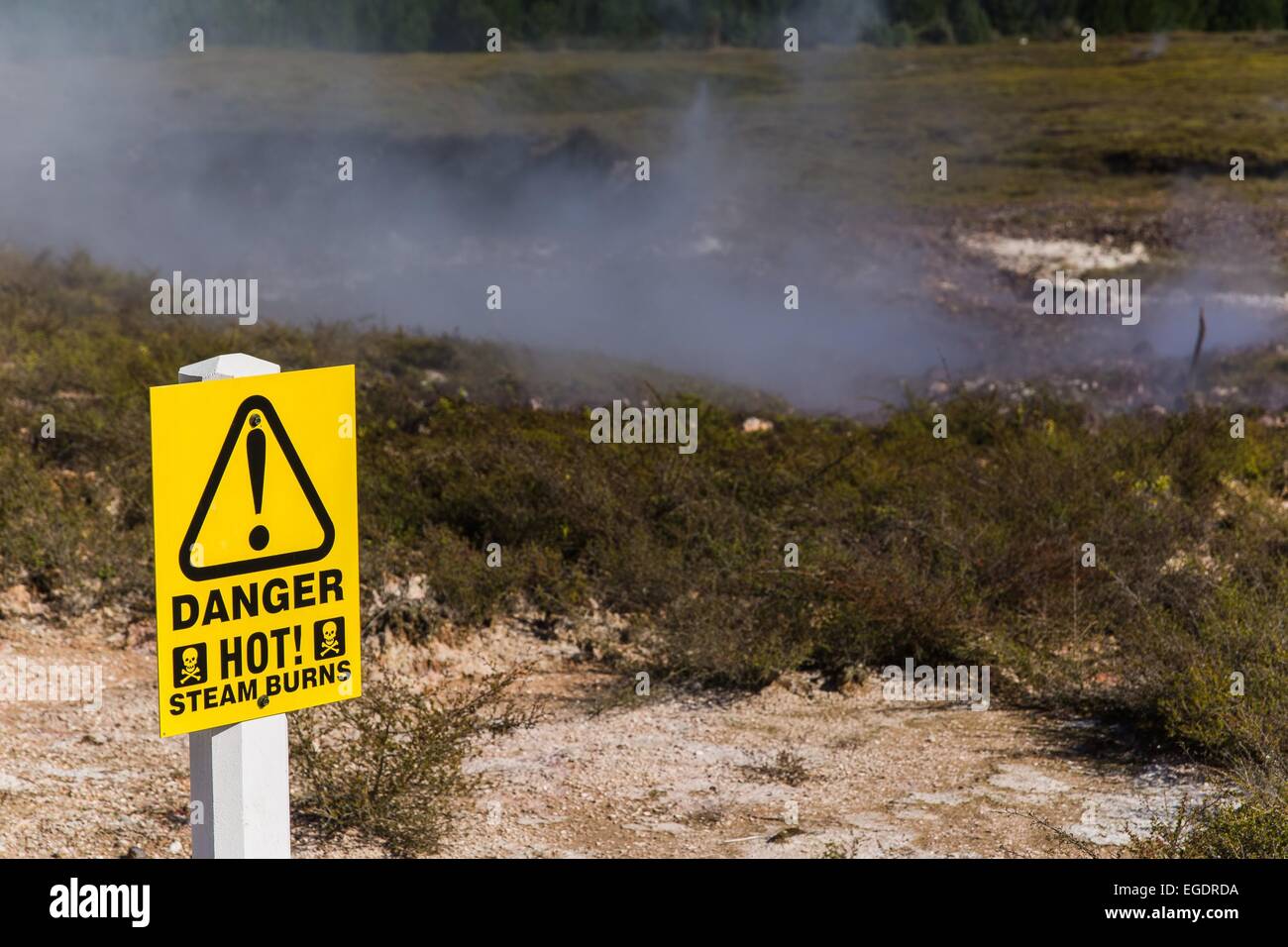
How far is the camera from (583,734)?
6.09 meters

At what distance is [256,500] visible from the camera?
267 cm

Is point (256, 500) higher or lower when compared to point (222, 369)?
lower

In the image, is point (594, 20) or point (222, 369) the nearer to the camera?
point (222, 369)

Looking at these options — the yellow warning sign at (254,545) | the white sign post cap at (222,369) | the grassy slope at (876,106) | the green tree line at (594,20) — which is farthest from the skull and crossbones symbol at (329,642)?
the green tree line at (594,20)

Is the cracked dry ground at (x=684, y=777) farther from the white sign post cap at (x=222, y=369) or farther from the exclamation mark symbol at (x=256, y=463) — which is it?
the white sign post cap at (x=222, y=369)

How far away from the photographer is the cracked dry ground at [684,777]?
16.5ft

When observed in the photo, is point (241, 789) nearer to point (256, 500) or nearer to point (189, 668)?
point (189, 668)

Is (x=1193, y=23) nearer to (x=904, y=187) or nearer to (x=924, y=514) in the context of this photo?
(x=904, y=187)

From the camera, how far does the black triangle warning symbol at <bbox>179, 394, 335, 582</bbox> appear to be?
2619 millimetres

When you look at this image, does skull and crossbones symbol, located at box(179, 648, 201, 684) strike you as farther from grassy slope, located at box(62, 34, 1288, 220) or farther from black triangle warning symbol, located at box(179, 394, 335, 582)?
grassy slope, located at box(62, 34, 1288, 220)

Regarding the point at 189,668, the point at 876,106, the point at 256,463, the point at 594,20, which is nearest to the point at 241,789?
the point at 189,668

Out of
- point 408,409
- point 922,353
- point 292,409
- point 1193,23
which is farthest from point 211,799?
point 1193,23

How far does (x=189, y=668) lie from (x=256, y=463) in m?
0.37

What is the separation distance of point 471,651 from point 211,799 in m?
4.33
